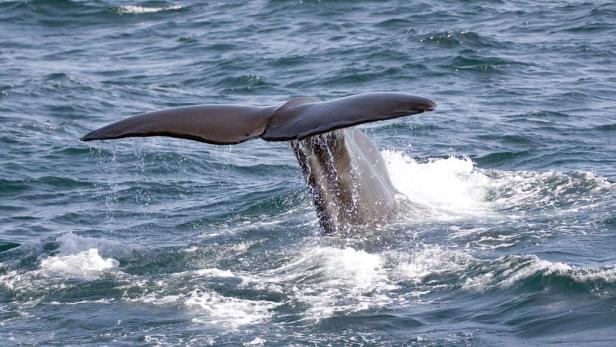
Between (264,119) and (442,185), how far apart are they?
15.6 feet

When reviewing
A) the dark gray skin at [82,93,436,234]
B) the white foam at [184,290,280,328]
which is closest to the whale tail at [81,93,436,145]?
the dark gray skin at [82,93,436,234]

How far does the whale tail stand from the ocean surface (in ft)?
4.51

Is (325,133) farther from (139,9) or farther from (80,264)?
(139,9)

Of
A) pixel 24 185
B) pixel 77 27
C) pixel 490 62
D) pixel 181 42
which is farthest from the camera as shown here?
pixel 77 27

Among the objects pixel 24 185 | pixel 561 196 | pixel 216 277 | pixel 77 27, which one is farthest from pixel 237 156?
pixel 77 27

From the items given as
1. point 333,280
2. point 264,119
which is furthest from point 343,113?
point 333,280

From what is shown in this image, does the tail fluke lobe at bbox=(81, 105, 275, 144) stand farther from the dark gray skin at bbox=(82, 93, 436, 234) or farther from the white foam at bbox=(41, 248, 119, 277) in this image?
the white foam at bbox=(41, 248, 119, 277)

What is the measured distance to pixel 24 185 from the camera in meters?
14.8

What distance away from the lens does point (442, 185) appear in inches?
531

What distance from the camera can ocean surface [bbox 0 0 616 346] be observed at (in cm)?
902

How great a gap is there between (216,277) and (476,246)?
2245 millimetres

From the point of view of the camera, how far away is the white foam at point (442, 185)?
1212cm

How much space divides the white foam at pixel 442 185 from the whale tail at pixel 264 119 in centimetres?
302

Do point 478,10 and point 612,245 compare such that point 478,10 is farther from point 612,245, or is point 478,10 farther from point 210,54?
point 612,245
